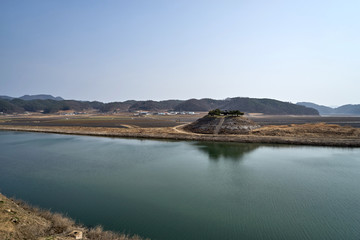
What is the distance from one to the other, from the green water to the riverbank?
161 centimetres

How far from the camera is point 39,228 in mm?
9570

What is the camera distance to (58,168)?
76.0ft

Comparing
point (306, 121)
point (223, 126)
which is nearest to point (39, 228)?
point (223, 126)

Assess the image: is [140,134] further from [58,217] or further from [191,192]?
[58,217]

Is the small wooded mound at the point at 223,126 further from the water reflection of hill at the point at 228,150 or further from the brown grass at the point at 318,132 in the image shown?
the water reflection of hill at the point at 228,150

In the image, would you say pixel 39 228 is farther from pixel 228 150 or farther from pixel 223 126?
pixel 223 126

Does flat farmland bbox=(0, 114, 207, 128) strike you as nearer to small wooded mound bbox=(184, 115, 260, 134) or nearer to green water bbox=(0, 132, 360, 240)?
small wooded mound bbox=(184, 115, 260, 134)

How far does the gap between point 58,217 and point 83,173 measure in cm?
1096

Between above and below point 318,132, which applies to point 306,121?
above

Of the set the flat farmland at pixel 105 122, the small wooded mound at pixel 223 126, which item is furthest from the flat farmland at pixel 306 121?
the flat farmland at pixel 105 122

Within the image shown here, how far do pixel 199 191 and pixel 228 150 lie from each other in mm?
18757

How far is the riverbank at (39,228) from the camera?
28.3 feet

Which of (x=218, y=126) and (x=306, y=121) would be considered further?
(x=306, y=121)

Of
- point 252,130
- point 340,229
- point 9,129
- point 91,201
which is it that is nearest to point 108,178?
point 91,201
